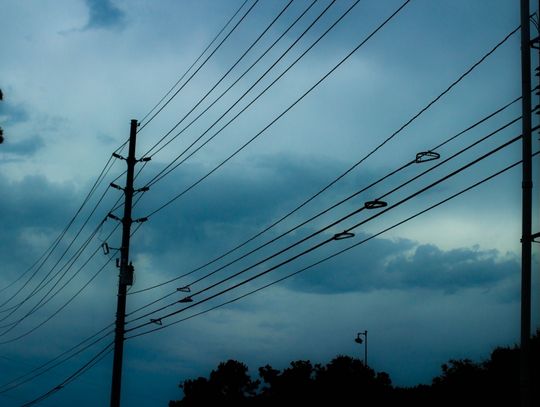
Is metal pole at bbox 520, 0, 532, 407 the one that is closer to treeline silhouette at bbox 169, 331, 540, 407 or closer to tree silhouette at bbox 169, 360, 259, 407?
treeline silhouette at bbox 169, 331, 540, 407

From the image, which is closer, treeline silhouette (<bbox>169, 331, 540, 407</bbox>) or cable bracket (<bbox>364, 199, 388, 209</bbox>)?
cable bracket (<bbox>364, 199, 388, 209</bbox>)

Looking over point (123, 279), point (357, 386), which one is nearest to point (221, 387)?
point (357, 386)

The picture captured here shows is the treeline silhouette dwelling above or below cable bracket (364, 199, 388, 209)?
below

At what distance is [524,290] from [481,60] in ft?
14.9

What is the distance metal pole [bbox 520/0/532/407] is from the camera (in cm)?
1271

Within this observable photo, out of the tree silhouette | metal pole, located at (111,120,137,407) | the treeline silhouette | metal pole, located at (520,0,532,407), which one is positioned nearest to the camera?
metal pole, located at (520,0,532,407)

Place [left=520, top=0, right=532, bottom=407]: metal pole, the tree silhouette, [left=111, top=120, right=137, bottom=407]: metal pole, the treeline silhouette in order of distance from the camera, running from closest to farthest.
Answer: [left=520, top=0, right=532, bottom=407]: metal pole, [left=111, top=120, right=137, bottom=407]: metal pole, the treeline silhouette, the tree silhouette

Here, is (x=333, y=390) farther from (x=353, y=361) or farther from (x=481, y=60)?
(x=481, y=60)

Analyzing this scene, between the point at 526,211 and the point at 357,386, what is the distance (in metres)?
63.1

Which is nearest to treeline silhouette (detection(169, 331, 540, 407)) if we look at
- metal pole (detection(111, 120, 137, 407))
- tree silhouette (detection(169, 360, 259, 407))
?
tree silhouette (detection(169, 360, 259, 407))

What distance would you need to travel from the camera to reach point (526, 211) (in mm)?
13391

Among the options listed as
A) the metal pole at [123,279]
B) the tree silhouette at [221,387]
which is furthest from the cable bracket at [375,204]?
the tree silhouette at [221,387]

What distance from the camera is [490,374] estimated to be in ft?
149

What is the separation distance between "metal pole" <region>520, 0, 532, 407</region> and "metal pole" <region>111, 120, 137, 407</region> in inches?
670
